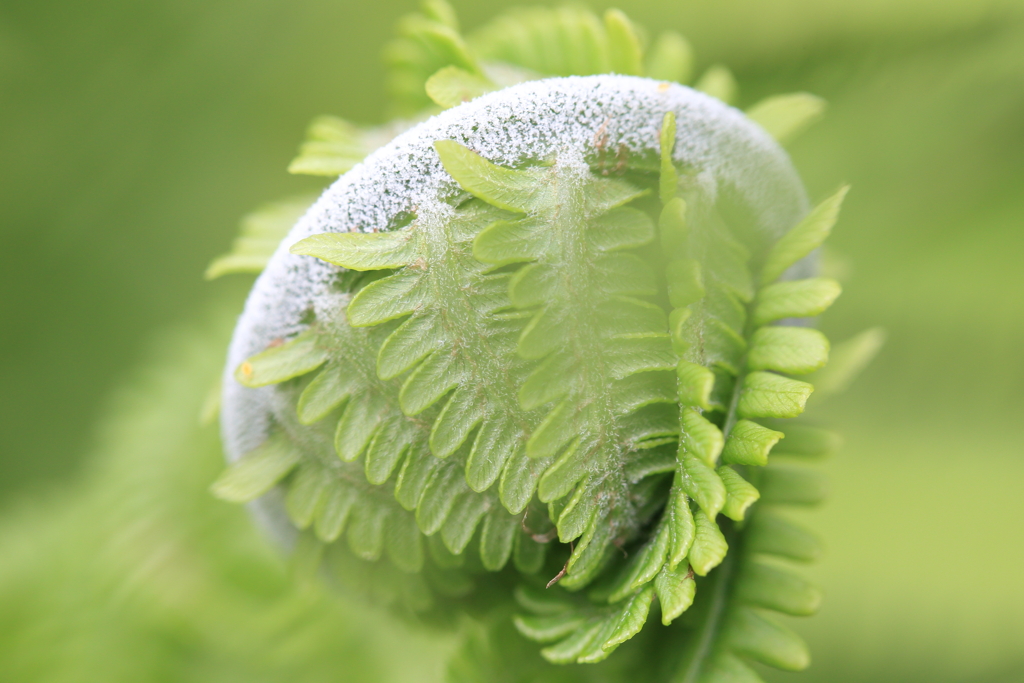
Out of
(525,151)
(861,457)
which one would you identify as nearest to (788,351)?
(525,151)

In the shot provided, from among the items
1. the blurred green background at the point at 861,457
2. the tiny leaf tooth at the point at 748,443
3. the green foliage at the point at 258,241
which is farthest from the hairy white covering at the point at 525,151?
the blurred green background at the point at 861,457

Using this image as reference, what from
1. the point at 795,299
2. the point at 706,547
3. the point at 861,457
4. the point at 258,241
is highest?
the point at 258,241

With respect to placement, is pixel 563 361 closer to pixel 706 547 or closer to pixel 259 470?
pixel 706 547

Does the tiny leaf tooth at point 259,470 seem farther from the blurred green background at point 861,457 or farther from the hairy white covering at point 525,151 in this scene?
the blurred green background at point 861,457

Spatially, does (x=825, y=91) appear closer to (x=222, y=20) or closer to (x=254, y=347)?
(x=254, y=347)

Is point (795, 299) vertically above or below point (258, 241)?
below

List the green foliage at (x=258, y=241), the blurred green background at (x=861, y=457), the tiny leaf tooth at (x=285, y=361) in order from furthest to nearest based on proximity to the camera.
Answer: the blurred green background at (x=861, y=457), the green foliage at (x=258, y=241), the tiny leaf tooth at (x=285, y=361)

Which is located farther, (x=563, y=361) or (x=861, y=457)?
(x=861, y=457)

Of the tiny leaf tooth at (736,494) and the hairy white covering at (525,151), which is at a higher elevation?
the hairy white covering at (525,151)
